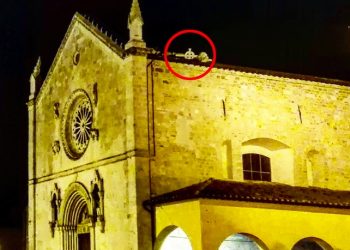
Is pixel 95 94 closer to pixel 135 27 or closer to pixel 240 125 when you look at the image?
pixel 135 27

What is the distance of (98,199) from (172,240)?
3.59 meters

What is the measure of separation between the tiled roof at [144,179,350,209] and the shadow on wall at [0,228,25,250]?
21.7m

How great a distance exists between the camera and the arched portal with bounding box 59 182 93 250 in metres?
26.3

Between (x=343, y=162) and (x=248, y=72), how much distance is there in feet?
17.9

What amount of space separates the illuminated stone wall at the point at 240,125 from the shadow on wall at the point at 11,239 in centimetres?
2074

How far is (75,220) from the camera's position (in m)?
26.9

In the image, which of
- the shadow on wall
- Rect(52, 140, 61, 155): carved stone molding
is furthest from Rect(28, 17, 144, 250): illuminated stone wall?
the shadow on wall

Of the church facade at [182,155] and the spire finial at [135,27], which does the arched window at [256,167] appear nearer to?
the church facade at [182,155]

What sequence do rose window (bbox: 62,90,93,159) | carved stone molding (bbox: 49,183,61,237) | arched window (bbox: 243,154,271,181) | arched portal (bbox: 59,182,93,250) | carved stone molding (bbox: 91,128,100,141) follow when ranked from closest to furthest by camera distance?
carved stone molding (bbox: 91,128,100,141)
arched window (bbox: 243,154,271,181)
arched portal (bbox: 59,182,93,250)
rose window (bbox: 62,90,93,159)
carved stone molding (bbox: 49,183,61,237)

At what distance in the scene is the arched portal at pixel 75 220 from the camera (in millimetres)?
26328

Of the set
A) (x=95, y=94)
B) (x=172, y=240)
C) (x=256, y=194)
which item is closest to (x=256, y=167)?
(x=256, y=194)

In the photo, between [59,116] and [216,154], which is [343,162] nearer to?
[216,154]

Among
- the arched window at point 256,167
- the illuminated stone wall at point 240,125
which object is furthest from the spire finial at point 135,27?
the arched window at point 256,167

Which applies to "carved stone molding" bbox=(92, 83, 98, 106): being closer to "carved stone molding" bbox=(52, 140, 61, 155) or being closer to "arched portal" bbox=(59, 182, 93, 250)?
"arched portal" bbox=(59, 182, 93, 250)
